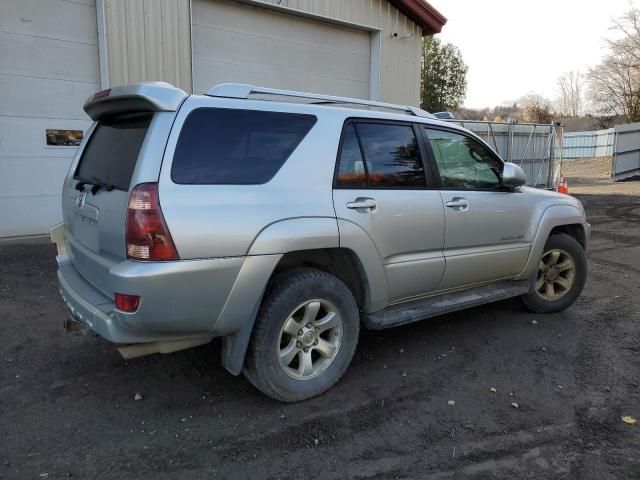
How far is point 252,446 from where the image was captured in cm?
289

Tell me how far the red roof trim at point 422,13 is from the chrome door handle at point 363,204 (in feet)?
30.3

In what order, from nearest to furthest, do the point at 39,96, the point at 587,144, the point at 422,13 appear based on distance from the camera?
the point at 39,96 < the point at 422,13 < the point at 587,144

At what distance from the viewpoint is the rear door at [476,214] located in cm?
408

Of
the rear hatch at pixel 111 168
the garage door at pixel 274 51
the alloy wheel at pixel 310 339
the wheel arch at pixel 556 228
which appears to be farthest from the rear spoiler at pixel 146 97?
the garage door at pixel 274 51

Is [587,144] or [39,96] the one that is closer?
[39,96]

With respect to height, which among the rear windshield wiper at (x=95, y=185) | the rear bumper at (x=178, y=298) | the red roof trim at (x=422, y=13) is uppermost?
the red roof trim at (x=422, y=13)

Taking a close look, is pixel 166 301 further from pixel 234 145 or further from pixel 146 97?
pixel 146 97

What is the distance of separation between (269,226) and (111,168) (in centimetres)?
107

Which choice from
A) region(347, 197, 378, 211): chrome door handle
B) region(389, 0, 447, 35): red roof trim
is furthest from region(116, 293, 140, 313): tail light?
region(389, 0, 447, 35): red roof trim

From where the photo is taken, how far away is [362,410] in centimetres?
328

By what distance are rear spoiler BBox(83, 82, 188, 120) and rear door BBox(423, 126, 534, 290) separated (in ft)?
6.64

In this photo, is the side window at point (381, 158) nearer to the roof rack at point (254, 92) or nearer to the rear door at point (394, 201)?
the rear door at point (394, 201)

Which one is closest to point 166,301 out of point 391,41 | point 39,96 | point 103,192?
point 103,192

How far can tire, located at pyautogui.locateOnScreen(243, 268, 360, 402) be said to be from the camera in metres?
3.12
